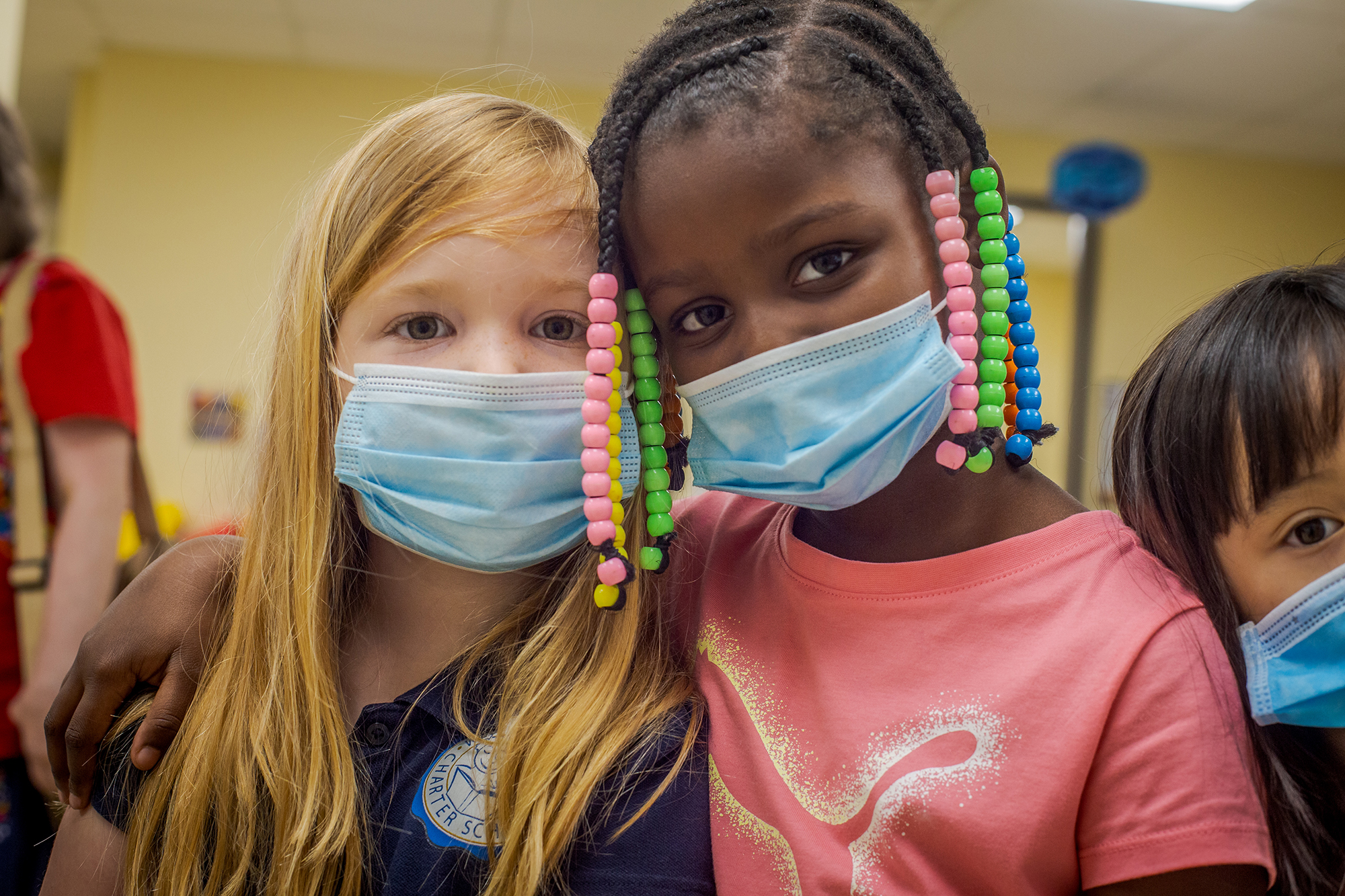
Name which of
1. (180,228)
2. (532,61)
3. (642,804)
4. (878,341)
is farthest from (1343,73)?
(180,228)

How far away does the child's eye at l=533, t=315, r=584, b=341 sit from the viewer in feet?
3.59

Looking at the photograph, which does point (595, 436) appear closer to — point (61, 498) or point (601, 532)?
point (601, 532)

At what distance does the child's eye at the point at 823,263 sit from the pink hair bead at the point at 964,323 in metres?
0.13

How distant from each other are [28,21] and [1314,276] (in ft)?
17.3

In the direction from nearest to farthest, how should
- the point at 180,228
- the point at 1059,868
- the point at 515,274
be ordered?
the point at 1059,868
the point at 515,274
the point at 180,228

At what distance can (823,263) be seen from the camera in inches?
36.9

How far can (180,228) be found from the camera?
4.46 meters

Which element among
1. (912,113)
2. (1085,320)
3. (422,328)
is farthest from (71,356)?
(1085,320)

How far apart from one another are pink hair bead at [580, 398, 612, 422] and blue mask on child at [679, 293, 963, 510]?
13cm

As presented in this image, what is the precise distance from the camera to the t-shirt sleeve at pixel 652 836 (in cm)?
94

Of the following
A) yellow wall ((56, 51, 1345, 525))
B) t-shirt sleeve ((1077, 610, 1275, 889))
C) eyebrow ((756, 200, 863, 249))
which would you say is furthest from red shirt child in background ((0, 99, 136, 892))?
yellow wall ((56, 51, 1345, 525))

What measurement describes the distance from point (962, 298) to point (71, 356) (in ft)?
4.90

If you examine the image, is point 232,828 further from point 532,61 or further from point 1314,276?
point 532,61

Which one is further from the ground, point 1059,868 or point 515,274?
point 515,274
